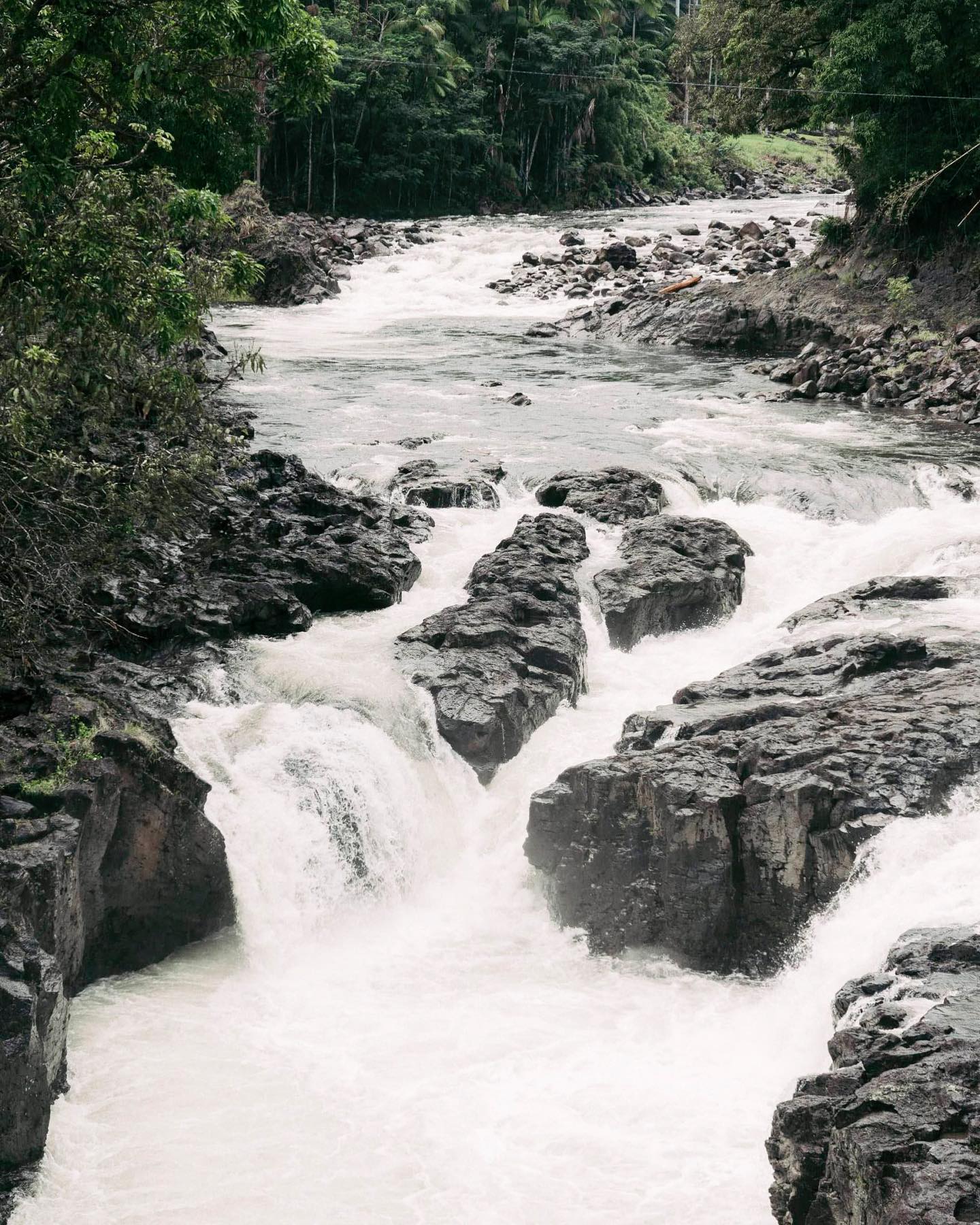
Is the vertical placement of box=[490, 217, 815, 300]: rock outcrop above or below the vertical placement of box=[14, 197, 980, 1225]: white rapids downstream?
above

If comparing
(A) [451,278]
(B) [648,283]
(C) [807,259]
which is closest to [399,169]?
(A) [451,278]

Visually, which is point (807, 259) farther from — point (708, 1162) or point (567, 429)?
point (708, 1162)

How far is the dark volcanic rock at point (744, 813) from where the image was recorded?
1025 centimetres

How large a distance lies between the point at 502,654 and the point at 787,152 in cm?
7463

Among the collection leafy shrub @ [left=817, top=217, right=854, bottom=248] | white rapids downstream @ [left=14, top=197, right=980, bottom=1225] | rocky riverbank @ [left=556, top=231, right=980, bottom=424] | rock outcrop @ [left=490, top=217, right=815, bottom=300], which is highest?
leafy shrub @ [left=817, top=217, right=854, bottom=248]

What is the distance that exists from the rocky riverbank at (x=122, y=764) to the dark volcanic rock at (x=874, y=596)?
16.4 ft

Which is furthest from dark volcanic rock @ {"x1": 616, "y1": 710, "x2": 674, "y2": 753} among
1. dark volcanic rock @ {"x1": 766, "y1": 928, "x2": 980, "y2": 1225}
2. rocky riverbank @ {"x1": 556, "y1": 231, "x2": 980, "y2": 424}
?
rocky riverbank @ {"x1": 556, "y1": 231, "x2": 980, "y2": 424}

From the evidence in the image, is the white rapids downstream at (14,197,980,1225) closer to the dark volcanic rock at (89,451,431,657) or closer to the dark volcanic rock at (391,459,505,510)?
the dark volcanic rock at (89,451,431,657)

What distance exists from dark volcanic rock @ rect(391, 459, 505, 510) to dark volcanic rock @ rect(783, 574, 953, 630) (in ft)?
19.0

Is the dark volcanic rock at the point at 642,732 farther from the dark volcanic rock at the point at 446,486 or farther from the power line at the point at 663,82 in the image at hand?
the power line at the point at 663,82

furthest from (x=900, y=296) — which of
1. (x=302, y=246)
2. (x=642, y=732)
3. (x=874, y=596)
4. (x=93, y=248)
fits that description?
(x=93, y=248)

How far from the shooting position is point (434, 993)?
34.1ft

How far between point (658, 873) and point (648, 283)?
31563 millimetres

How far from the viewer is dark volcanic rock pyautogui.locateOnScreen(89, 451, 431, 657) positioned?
13938 mm
